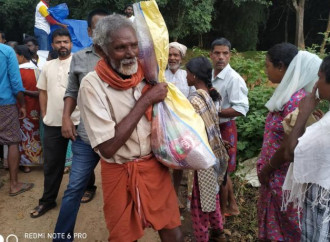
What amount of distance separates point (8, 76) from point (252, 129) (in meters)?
3.24

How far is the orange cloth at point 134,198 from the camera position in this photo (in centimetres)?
179

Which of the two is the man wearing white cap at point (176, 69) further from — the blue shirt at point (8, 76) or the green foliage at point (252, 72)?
the blue shirt at point (8, 76)

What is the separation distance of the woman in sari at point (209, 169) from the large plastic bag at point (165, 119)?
644 millimetres

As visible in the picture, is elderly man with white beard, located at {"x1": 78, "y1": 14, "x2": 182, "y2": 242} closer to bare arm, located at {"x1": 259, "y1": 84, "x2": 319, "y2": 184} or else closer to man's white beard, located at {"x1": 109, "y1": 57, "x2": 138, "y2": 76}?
man's white beard, located at {"x1": 109, "y1": 57, "x2": 138, "y2": 76}

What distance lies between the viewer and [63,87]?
328 centimetres

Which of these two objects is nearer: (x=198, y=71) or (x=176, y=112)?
(x=176, y=112)

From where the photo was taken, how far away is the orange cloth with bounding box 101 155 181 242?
1792mm

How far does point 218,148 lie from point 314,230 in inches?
38.5

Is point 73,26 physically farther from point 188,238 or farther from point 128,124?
point 128,124

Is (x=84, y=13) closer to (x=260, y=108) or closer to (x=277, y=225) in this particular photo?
(x=260, y=108)

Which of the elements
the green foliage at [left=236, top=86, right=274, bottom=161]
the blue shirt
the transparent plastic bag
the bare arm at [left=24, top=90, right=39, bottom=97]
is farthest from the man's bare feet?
the green foliage at [left=236, top=86, right=274, bottom=161]

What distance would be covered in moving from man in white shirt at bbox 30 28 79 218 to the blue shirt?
16.7 inches

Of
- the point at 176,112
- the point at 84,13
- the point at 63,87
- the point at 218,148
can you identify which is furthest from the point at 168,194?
the point at 84,13

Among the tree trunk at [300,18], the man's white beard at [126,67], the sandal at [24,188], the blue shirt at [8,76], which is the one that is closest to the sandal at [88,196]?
the sandal at [24,188]
